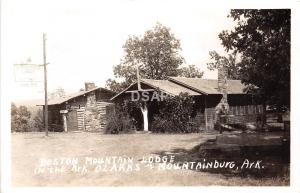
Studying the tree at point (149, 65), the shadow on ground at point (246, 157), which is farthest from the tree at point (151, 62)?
the shadow on ground at point (246, 157)

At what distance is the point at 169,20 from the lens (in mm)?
6254

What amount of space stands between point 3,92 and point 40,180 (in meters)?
1.49

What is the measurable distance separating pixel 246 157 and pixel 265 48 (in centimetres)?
177

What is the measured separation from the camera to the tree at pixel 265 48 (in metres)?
6.02

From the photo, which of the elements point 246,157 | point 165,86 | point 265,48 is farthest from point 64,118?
point 265,48

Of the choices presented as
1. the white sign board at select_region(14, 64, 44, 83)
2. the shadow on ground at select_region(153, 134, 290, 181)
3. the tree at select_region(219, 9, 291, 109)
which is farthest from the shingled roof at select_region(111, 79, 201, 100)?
the tree at select_region(219, 9, 291, 109)

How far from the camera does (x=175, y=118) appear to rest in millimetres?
10961

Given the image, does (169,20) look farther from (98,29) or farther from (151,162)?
(151,162)

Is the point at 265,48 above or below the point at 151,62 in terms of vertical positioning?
below

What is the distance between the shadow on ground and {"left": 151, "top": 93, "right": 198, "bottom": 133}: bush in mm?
3380

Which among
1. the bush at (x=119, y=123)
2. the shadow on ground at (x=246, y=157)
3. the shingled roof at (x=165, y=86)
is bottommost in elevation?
the shadow on ground at (x=246, y=157)

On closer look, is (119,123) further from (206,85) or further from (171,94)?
(206,85)

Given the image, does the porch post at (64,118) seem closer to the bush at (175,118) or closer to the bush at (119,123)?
the bush at (119,123)

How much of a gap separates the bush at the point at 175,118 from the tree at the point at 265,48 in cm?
451
